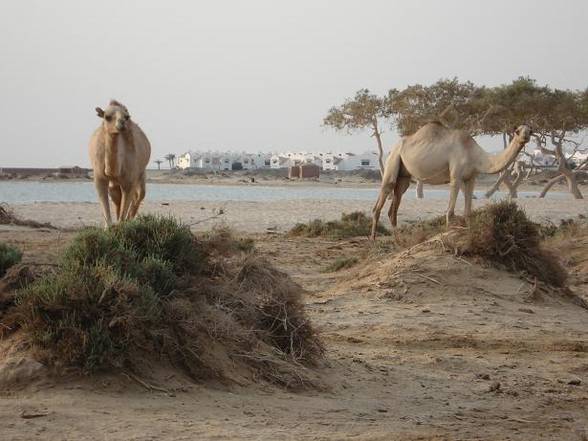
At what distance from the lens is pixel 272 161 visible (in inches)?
7072

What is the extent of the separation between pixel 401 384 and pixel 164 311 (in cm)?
185

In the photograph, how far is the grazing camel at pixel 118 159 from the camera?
11945mm

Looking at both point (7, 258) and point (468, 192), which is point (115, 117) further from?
point (468, 192)

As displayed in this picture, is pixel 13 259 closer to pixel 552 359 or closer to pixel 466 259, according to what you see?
pixel 552 359

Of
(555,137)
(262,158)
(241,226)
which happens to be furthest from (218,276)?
(262,158)

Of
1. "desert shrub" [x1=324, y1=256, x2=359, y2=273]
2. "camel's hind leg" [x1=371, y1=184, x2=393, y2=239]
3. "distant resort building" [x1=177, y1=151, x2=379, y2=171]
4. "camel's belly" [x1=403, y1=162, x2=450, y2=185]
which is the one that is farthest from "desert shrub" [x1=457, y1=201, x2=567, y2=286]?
"distant resort building" [x1=177, y1=151, x2=379, y2=171]

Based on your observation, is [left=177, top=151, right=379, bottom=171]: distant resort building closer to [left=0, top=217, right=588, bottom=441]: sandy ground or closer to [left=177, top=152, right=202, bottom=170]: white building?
[left=177, top=152, right=202, bottom=170]: white building

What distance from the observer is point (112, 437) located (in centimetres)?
443

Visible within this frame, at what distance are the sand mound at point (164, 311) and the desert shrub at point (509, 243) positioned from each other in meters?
4.38

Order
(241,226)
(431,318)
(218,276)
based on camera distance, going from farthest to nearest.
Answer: (241,226)
(431,318)
(218,276)

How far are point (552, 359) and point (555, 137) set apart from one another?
131 ft

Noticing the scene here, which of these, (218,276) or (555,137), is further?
(555,137)

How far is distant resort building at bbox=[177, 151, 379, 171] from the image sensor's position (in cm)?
16875

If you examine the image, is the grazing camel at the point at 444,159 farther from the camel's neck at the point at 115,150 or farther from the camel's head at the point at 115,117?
the camel's head at the point at 115,117
